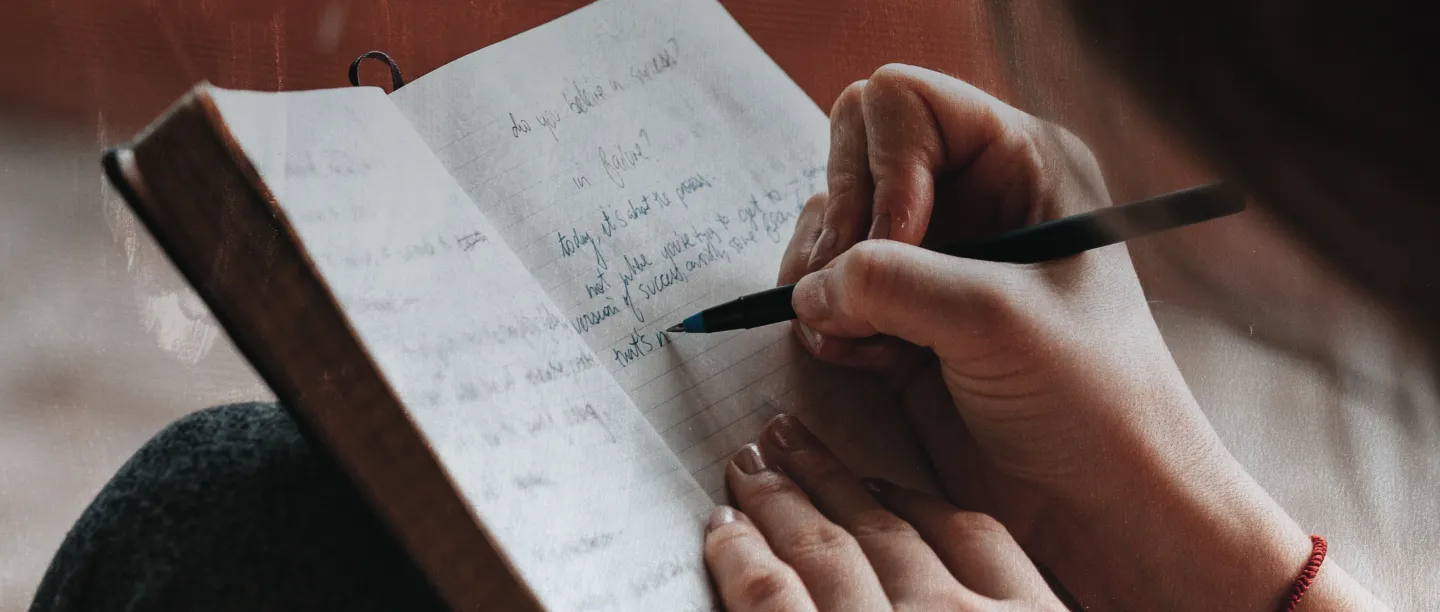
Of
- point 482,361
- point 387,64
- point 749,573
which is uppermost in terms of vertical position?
point 387,64

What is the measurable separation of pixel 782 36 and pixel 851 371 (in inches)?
7.1

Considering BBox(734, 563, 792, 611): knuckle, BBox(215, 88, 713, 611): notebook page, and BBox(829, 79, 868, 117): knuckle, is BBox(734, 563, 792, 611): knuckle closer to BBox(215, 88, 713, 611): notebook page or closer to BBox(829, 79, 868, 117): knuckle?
BBox(215, 88, 713, 611): notebook page

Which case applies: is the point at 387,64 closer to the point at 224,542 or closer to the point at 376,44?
the point at 376,44

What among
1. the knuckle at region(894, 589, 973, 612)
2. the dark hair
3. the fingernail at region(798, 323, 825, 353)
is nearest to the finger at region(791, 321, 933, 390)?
the fingernail at region(798, 323, 825, 353)

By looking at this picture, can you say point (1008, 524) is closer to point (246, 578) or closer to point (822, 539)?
point (822, 539)

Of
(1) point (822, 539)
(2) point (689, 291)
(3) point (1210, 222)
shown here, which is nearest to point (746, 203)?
(2) point (689, 291)

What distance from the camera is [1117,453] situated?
35 cm

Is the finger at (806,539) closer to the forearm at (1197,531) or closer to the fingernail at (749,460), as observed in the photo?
the fingernail at (749,460)

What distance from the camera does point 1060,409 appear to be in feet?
1.15

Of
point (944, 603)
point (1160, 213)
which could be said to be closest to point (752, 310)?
point (944, 603)

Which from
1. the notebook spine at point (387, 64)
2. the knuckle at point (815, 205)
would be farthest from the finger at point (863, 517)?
the notebook spine at point (387, 64)

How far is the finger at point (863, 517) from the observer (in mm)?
323

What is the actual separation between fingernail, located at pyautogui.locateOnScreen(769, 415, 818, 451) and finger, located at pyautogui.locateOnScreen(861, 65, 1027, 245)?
8 cm

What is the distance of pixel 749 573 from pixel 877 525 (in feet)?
0.19
